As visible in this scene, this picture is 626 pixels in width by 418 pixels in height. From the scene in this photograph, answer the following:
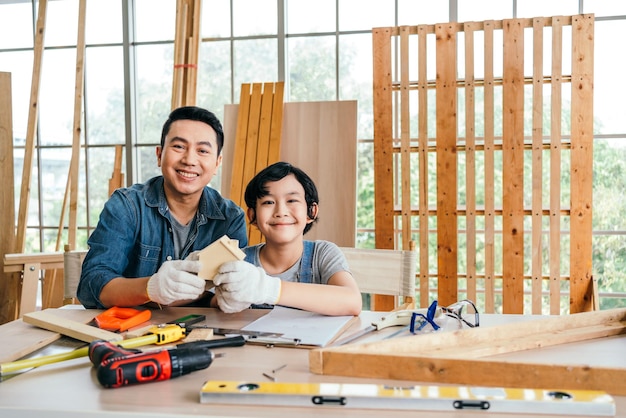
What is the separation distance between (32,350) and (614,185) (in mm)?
4139

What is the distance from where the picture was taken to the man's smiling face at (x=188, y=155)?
2125mm

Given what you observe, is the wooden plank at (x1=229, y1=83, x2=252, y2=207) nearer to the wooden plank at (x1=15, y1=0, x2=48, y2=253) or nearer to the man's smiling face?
the wooden plank at (x1=15, y1=0, x2=48, y2=253)

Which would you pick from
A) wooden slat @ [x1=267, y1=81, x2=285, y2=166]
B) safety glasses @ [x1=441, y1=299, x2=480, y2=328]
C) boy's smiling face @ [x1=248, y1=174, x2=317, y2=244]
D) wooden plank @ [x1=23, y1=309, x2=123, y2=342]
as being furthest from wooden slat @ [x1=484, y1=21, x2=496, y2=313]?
wooden plank @ [x1=23, y1=309, x2=123, y2=342]

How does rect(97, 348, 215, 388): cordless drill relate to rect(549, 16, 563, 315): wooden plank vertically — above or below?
below

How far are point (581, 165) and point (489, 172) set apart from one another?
1.97 feet

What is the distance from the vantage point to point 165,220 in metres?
2.25

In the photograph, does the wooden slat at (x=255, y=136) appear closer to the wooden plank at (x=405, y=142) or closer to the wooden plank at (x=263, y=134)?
the wooden plank at (x=263, y=134)

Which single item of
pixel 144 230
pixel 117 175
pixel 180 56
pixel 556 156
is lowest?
pixel 144 230

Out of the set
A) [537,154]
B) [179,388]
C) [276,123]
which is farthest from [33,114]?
[179,388]

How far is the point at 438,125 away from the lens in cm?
420

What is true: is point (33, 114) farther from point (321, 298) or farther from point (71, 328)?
point (321, 298)

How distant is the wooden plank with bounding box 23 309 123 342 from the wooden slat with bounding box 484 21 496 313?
3.19 meters

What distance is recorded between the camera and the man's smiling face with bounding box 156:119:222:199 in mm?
2125

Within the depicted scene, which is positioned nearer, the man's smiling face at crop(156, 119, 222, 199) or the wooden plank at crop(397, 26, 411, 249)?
the man's smiling face at crop(156, 119, 222, 199)
